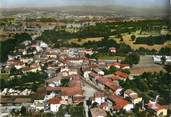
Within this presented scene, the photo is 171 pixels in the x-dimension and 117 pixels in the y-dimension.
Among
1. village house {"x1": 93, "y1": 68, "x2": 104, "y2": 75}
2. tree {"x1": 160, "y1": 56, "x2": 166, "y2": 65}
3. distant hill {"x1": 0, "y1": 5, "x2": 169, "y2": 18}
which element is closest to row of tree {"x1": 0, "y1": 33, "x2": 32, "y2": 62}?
distant hill {"x1": 0, "y1": 5, "x2": 169, "y2": 18}

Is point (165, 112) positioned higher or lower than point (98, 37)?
lower

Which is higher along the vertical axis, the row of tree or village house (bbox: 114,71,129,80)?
the row of tree

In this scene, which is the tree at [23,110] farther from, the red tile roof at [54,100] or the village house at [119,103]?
the village house at [119,103]

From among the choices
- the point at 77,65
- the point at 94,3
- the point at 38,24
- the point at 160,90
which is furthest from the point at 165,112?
the point at 38,24

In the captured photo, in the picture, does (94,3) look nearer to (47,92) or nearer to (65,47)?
(65,47)

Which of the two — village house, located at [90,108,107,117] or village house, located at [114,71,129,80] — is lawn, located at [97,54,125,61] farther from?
village house, located at [90,108,107,117]

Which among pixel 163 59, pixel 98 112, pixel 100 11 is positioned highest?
pixel 100 11

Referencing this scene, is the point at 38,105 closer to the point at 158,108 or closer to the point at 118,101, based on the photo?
the point at 118,101

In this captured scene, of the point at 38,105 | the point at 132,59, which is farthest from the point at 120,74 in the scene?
the point at 38,105

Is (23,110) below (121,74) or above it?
below

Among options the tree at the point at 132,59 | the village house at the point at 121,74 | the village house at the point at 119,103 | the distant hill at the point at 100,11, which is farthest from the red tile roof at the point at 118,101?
the distant hill at the point at 100,11

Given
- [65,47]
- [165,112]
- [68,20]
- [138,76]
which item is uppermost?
[68,20]
